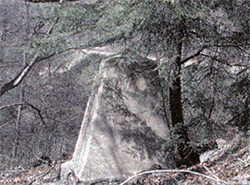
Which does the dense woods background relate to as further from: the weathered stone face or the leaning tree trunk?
the weathered stone face

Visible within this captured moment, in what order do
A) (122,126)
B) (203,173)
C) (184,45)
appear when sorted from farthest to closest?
1. (184,45)
2. (122,126)
3. (203,173)

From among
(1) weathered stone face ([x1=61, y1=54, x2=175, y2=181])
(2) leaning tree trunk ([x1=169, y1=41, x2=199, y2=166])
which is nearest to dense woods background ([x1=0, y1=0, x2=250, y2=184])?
(2) leaning tree trunk ([x1=169, y1=41, x2=199, y2=166])

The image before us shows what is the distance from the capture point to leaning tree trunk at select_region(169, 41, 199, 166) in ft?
16.8

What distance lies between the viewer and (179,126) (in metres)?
5.12

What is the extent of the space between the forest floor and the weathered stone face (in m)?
0.26

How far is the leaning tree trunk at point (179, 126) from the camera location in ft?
16.8

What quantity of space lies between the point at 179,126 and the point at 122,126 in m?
0.84

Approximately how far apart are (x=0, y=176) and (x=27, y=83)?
857 cm

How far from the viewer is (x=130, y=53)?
4.85m

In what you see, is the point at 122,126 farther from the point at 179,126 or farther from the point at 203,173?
the point at 203,173

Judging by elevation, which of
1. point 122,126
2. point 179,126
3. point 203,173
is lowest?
point 203,173

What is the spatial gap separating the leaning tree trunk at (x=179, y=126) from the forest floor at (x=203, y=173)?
35 centimetres

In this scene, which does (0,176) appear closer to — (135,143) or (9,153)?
(135,143)

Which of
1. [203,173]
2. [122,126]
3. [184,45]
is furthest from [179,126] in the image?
[184,45]
